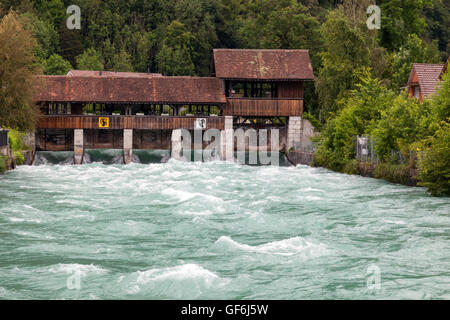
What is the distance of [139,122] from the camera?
142 ft

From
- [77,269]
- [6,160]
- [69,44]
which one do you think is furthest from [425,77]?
[69,44]

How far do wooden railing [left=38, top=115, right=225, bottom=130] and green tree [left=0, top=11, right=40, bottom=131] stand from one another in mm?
6455

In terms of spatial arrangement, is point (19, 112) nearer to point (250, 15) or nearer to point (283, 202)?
point (283, 202)

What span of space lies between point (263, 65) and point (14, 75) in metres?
17.1

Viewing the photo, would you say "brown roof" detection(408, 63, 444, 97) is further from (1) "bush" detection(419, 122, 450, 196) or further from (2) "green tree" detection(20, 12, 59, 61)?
(2) "green tree" detection(20, 12, 59, 61)

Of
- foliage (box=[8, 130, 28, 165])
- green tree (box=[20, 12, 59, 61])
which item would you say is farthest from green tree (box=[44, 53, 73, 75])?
foliage (box=[8, 130, 28, 165])

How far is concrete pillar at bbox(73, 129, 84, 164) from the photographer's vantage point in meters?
41.8

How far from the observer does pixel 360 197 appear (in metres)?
23.1

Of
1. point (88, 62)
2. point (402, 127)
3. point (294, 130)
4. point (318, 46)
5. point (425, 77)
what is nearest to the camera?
point (402, 127)

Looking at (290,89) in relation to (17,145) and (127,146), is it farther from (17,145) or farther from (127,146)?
(17,145)

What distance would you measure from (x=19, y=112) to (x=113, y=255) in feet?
75.0

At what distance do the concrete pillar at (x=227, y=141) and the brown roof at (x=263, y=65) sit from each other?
3.02 meters
